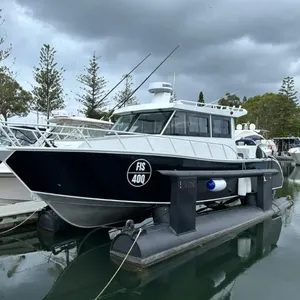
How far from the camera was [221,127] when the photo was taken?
28.0 ft

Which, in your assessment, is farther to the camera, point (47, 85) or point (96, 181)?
point (47, 85)

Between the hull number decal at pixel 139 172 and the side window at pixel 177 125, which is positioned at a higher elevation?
the side window at pixel 177 125

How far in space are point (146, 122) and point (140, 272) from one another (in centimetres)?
325

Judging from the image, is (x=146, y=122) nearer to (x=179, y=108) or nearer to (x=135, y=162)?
(x=179, y=108)

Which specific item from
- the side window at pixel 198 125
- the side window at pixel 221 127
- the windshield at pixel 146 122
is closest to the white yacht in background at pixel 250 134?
the side window at pixel 221 127

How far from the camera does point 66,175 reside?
5.95m

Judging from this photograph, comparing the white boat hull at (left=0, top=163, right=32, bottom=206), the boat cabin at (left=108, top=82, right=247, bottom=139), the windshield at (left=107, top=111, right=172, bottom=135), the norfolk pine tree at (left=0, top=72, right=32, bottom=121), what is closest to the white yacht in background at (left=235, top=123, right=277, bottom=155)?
the boat cabin at (left=108, top=82, right=247, bottom=139)

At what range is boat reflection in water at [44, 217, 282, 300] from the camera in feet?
16.6

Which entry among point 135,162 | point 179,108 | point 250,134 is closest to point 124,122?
point 179,108

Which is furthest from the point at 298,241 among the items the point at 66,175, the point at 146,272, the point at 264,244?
the point at 66,175

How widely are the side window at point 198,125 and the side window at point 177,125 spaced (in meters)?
0.19

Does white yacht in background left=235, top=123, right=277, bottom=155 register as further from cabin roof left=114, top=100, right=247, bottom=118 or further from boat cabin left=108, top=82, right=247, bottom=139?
boat cabin left=108, top=82, right=247, bottom=139

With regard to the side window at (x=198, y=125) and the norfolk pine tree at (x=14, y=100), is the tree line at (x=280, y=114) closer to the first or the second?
the norfolk pine tree at (x=14, y=100)

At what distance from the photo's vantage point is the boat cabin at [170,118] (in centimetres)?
741
